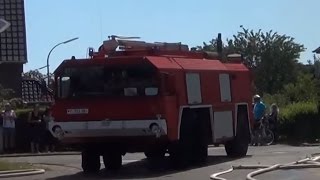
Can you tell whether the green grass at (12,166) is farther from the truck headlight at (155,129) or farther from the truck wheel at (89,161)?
the truck headlight at (155,129)

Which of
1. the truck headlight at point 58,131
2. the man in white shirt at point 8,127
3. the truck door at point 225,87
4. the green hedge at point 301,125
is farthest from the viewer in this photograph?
the green hedge at point 301,125

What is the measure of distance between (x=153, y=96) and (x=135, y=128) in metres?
0.80

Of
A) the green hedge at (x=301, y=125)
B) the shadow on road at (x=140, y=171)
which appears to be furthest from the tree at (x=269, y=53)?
the shadow on road at (x=140, y=171)

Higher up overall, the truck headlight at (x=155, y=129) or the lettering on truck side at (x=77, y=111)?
the lettering on truck side at (x=77, y=111)

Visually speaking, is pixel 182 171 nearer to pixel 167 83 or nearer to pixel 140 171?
pixel 140 171

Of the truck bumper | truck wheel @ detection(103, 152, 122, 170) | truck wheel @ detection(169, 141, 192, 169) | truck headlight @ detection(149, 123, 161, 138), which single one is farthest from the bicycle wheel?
truck headlight @ detection(149, 123, 161, 138)

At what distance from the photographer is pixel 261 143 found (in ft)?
105

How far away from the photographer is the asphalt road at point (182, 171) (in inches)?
747

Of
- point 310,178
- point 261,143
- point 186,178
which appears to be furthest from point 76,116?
point 261,143

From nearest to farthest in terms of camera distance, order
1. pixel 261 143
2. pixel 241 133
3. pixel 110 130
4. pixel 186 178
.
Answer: pixel 186 178
pixel 110 130
pixel 241 133
pixel 261 143

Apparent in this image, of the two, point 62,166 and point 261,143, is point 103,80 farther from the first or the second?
point 261,143

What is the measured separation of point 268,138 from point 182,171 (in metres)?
11.7

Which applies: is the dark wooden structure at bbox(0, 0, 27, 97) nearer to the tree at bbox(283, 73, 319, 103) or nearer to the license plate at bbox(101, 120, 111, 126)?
the tree at bbox(283, 73, 319, 103)

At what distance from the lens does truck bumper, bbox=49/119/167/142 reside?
66.2ft
